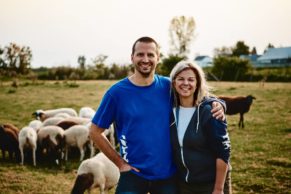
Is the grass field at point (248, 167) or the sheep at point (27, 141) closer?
the grass field at point (248, 167)

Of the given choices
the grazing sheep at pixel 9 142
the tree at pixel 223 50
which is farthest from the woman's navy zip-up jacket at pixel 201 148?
the tree at pixel 223 50

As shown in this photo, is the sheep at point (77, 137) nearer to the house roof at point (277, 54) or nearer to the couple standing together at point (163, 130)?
the couple standing together at point (163, 130)

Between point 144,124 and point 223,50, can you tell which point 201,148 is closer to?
point 144,124

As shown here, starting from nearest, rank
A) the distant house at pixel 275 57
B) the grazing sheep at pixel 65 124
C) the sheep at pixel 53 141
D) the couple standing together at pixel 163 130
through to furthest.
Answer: the couple standing together at pixel 163 130 < the sheep at pixel 53 141 < the grazing sheep at pixel 65 124 < the distant house at pixel 275 57

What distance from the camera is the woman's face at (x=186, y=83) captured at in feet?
10.5

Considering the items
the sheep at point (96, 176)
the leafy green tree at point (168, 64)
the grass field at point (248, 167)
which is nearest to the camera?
the sheep at point (96, 176)

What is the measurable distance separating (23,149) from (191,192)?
24.1 ft

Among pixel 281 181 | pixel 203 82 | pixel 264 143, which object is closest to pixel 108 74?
pixel 264 143

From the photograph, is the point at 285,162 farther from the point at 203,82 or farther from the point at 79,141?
the point at 203,82

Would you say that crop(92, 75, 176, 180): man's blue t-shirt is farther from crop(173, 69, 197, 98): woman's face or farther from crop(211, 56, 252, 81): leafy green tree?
crop(211, 56, 252, 81): leafy green tree

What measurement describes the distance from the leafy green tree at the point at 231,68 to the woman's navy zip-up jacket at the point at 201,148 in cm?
4382

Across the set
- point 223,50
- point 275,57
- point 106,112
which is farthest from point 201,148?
point 275,57

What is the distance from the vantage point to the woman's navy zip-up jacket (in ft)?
9.73

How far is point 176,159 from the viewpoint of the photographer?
320 cm
